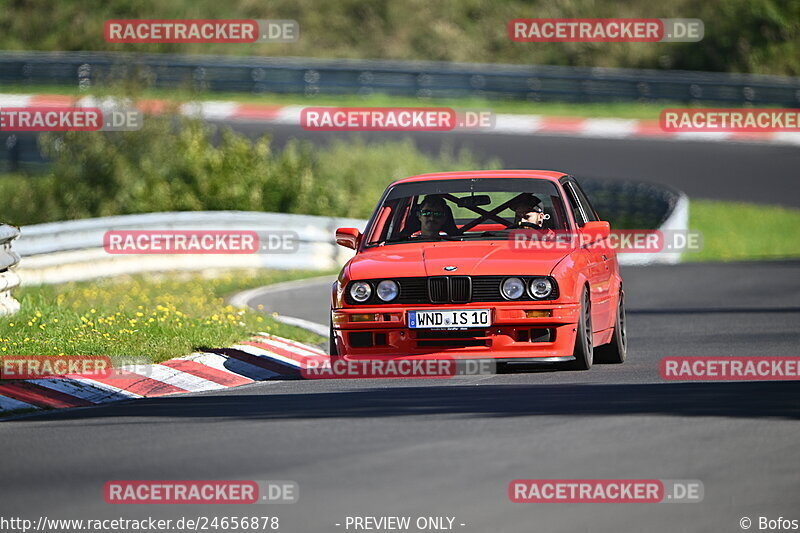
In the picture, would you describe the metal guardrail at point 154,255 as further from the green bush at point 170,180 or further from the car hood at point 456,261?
the car hood at point 456,261

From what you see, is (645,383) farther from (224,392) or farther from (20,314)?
(20,314)

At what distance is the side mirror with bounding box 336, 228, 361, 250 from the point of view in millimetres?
11836

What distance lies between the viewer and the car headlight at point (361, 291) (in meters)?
10.9

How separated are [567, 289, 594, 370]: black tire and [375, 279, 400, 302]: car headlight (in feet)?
4.12

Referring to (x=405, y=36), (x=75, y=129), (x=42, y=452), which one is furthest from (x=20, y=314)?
(x=405, y=36)

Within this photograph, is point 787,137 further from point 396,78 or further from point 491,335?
point 491,335

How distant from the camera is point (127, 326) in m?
12.6

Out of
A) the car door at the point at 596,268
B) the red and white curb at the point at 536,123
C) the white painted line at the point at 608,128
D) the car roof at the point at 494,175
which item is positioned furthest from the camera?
the white painted line at the point at 608,128

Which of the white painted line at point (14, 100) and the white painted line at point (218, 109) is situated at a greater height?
the white painted line at point (14, 100)

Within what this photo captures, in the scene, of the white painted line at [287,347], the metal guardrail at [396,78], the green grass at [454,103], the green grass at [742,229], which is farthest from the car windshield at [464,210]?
the metal guardrail at [396,78]

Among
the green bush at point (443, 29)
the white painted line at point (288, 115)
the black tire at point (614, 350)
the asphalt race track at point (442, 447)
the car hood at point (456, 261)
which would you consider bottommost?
the asphalt race track at point (442, 447)

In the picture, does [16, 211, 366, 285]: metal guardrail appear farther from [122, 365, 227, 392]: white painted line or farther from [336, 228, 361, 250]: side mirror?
[122, 365, 227, 392]: white painted line

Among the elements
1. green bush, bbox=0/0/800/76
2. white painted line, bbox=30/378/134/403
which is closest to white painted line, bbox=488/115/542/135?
green bush, bbox=0/0/800/76

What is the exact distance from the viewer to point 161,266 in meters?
19.7
